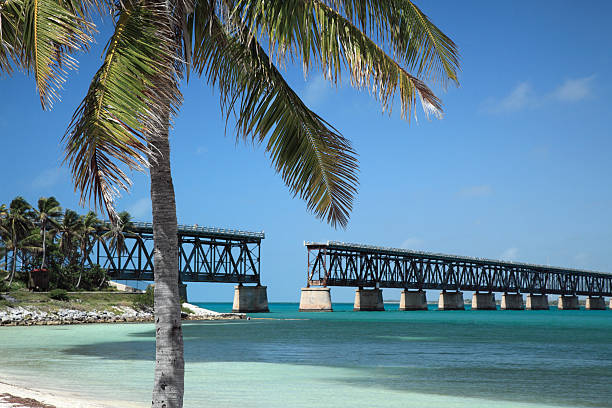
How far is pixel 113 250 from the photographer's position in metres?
95.2

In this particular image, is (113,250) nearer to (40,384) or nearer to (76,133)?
(40,384)

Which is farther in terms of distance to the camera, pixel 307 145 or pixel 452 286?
pixel 452 286

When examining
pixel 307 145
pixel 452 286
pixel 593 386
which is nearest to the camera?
pixel 307 145

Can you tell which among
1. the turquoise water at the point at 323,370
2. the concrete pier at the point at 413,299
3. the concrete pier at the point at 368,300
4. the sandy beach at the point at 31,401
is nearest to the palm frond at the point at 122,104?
the sandy beach at the point at 31,401

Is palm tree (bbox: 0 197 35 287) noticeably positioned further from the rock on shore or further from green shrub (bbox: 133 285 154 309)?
green shrub (bbox: 133 285 154 309)

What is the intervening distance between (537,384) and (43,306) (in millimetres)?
50496

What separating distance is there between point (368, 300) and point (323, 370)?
122184mm

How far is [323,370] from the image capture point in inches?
1198

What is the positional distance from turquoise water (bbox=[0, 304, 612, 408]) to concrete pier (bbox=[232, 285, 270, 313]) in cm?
6786

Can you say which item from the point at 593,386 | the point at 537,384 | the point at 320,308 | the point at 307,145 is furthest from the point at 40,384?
the point at 320,308

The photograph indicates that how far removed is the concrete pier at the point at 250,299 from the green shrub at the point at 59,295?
52.9 m

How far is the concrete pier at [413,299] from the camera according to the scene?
16425 cm

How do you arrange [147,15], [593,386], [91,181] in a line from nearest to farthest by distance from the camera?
Result: [91,181], [147,15], [593,386]

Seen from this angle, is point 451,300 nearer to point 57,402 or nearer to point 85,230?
point 85,230
